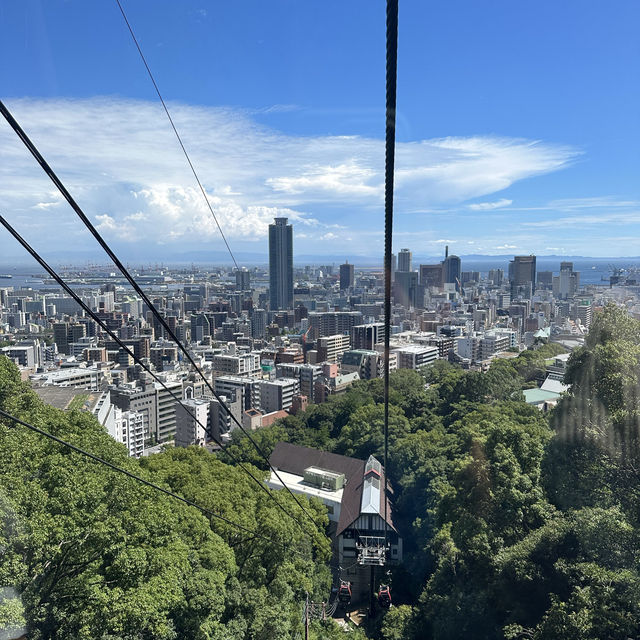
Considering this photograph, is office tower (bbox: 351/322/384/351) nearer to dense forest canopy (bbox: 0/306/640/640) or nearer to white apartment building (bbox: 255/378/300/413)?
white apartment building (bbox: 255/378/300/413)

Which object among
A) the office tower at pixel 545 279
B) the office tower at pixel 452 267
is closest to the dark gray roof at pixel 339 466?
the office tower at pixel 545 279

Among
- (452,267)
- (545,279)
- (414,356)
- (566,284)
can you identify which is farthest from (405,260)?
(414,356)

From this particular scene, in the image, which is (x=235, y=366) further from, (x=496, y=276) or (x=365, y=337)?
(x=496, y=276)

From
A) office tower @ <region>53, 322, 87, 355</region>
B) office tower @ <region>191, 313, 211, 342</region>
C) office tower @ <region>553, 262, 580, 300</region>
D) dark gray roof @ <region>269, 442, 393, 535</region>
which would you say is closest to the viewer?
dark gray roof @ <region>269, 442, 393, 535</region>

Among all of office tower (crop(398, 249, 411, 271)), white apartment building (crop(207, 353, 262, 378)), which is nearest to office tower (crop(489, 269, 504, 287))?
office tower (crop(398, 249, 411, 271))

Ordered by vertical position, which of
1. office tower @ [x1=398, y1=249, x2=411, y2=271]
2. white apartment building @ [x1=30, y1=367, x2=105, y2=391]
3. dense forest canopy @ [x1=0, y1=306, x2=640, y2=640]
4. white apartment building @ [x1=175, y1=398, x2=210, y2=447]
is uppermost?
office tower @ [x1=398, y1=249, x2=411, y2=271]

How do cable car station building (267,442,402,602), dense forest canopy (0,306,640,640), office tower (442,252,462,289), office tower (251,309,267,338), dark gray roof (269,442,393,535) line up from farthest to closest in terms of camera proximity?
office tower (442,252,462,289) < office tower (251,309,267,338) < dark gray roof (269,442,393,535) < cable car station building (267,442,402,602) < dense forest canopy (0,306,640,640)

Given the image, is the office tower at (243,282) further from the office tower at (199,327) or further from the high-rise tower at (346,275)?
the high-rise tower at (346,275)
